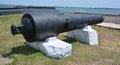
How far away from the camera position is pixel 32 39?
7797 mm

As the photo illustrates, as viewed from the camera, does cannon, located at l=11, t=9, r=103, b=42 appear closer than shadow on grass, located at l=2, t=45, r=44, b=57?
Yes

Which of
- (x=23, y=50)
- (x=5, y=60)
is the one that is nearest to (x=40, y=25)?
(x=23, y=50)

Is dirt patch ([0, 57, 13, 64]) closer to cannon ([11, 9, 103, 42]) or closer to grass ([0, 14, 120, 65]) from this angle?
grass ([0, 14, 120, 65])

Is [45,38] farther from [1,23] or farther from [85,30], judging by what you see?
[1,23]

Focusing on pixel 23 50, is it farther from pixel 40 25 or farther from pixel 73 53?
pixel 73 53

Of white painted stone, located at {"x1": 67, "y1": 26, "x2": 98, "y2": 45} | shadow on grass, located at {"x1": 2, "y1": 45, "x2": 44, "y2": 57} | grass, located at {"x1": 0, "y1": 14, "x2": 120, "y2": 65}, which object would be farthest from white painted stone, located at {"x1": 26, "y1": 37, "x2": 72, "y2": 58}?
white painted stone, located at {"x1": 67, "y1": 26, "x2": 98, "y2": 45}

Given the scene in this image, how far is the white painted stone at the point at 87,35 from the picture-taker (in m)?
9.48

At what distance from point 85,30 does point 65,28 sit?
1.38 m

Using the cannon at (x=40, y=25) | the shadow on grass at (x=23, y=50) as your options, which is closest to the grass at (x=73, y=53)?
the shadow on grass at (x=23, y=50)

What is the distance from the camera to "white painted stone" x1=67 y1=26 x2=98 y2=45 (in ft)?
31.1

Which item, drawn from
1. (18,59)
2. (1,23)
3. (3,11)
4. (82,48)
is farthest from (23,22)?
(3,11)

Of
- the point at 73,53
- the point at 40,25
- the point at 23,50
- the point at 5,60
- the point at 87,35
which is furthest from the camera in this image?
the point at 87,35

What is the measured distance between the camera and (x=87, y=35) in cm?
952

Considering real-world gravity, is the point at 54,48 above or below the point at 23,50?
above
